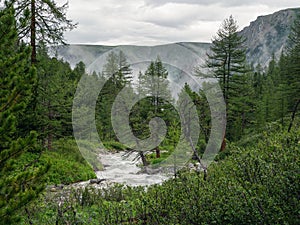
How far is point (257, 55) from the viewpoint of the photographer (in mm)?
165875

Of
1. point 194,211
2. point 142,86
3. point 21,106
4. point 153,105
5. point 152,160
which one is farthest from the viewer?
point 152,160

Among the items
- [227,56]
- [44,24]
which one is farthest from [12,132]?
[227,56]

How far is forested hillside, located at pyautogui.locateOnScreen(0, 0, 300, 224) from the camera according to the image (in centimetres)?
378

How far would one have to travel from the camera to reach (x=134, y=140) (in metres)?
18.2

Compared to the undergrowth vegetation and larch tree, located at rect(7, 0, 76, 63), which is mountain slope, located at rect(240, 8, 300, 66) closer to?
larch tree, located at rect(7, 0, 76, 63)

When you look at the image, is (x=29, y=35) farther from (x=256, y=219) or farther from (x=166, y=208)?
(x=256, y=219)

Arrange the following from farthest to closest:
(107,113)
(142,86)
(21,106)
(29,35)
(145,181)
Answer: (107,113) → (142,86) → (145,181) → (29,35) → (21,106)

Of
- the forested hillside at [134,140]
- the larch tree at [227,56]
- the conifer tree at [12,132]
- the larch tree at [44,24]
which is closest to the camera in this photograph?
the conifer tree at [12,132]

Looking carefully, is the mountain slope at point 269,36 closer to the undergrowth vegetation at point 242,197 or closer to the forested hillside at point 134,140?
the forested hillside at point 134,140

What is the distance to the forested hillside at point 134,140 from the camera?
12.4ft

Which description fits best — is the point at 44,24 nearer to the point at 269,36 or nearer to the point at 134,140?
the point at 134,140

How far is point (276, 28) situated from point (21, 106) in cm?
18076

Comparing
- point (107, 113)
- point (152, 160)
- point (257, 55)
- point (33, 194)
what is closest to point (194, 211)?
point (33, 194)

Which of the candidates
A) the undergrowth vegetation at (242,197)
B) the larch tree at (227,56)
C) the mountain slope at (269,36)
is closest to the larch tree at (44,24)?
the undergrowth vegetation at (242,197)
